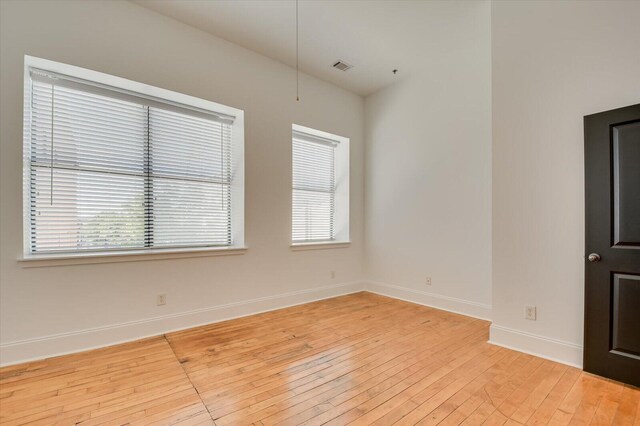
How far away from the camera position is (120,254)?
9.52 feet

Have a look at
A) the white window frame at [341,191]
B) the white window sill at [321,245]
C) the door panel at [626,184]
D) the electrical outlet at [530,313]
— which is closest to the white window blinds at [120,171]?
the white window sill at [321,245]

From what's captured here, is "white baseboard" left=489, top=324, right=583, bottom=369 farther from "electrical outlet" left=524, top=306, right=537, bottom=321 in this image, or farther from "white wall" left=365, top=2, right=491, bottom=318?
"white wall" left=365, top=2, right=491, bottom=318

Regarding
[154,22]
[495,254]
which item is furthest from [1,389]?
[495,254]

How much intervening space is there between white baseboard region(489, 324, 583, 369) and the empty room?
0.06 feet

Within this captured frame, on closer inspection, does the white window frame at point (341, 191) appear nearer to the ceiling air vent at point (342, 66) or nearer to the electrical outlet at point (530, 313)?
→ the ceiling air vent at point (342, 66)

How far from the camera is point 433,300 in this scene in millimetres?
4102

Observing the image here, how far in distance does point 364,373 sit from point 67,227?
9.75ft

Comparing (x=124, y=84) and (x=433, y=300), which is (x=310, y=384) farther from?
(x=124, y=84)

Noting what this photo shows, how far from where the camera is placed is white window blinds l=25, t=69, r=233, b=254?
2736 millimetres

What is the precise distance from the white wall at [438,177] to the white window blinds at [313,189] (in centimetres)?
65

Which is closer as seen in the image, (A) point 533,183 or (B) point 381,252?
(A) point 533,183

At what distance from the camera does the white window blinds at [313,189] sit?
4586 millimetres

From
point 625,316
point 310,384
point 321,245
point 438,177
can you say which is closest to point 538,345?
point 625,316

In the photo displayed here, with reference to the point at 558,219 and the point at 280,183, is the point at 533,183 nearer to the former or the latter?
the point at 558,219
